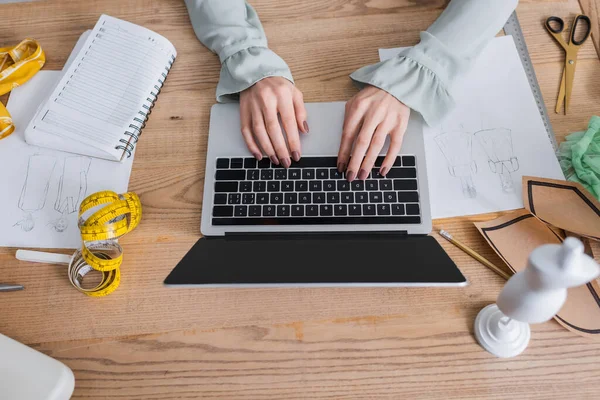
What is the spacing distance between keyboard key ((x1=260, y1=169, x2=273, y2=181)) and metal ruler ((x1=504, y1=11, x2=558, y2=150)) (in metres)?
0.44

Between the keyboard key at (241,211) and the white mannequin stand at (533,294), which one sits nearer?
the white mannequin stand at (533,294)

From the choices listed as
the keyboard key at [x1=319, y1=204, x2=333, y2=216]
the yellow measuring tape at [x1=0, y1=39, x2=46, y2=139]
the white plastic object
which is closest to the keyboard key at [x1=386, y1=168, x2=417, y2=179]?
the keyboard key at [x1=319, y1=204, x2=333, y2=216]

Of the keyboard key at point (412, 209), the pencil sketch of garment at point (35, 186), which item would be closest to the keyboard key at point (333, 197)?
the keyboard key at point (412, 209)

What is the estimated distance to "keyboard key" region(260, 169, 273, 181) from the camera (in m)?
0.67

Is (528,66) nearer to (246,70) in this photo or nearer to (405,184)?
(405,184)

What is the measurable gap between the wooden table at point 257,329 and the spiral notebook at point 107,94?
0.16 ft

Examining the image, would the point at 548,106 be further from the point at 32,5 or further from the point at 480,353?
the point at 32,5

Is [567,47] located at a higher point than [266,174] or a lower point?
higher

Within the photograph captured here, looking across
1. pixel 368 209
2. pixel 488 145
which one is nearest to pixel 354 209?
pixel 368 209

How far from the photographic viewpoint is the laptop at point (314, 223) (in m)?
0.58

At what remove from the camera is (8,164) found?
2.33 ft

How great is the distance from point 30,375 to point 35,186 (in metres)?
0.31

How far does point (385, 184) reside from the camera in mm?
646

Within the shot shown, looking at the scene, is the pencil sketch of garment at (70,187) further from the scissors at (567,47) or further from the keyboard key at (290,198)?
the scissors at (567,47)
